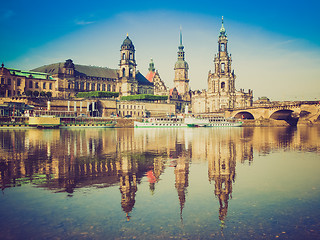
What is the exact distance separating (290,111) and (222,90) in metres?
36.3

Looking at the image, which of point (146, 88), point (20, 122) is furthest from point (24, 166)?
point (146, 88)

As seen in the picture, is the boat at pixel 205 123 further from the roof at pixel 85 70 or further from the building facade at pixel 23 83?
the roof at pixel 85 70

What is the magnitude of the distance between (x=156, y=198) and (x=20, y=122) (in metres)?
65.3

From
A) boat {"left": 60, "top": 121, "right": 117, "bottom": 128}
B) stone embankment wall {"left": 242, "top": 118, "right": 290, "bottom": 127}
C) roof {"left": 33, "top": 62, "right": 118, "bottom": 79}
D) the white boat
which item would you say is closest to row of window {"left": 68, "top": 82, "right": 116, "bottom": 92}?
roof {"left": 33, "top": 62, "right": 118, "bottom": 79}

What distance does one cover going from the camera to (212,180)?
14.8 meters

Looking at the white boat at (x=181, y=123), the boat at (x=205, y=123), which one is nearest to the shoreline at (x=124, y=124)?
the white boat at (x=181, y=123)

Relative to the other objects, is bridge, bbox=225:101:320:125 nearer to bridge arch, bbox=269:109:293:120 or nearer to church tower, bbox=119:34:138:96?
bridge arch, bbox=269:109:293:120

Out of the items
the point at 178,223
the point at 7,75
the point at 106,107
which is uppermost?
the point at 7,75

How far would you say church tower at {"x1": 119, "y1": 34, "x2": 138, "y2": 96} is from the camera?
11350 centimetres

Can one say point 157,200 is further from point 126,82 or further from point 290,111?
point 126,82

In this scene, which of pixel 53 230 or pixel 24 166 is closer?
pixel 53 230

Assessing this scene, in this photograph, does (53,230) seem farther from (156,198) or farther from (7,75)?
(7,75)

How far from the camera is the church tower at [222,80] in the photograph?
123938 millimetres

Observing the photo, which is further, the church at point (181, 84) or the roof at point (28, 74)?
the church at point (181, 84)
